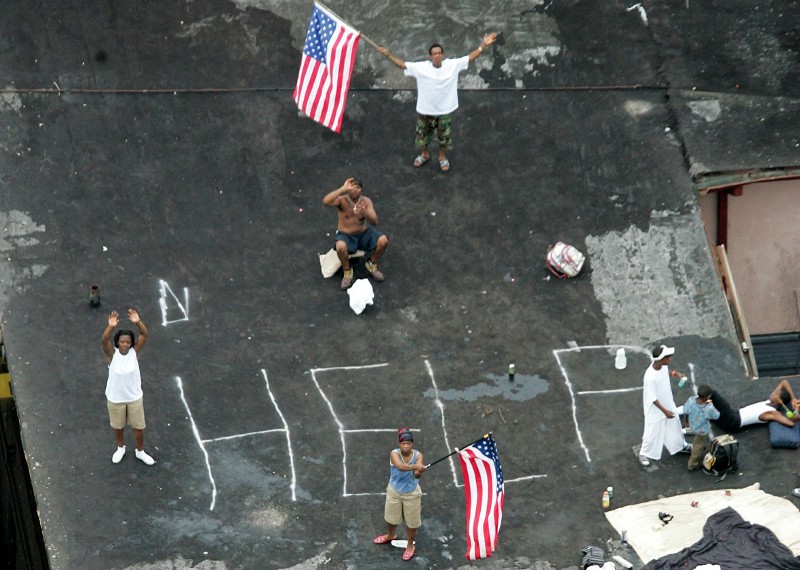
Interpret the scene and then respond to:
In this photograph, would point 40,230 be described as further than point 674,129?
No

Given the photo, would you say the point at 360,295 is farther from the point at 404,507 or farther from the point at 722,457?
the point at 722,457

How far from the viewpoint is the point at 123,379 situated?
58.6ft

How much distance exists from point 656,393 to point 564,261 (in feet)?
9.59

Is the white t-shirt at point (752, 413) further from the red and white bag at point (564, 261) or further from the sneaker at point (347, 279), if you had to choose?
the sneaker at point (347, 279)

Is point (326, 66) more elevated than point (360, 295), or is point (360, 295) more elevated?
point (326, 66)

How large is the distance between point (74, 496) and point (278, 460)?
226cm

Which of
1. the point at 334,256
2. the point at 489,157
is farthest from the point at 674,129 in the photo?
the point at 334,256

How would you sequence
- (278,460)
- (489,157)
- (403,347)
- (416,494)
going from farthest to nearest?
(489,157) → (403,347) → (278,460) → (416,494)

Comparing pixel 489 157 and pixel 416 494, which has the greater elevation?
pixel 489 157

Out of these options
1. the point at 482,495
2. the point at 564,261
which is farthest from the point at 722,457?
the point at 564,261

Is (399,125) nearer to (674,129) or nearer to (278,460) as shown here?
(674,129)

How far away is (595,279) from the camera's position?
20922 mm

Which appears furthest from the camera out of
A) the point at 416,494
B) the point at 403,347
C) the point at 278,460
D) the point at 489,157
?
the point at 489,157

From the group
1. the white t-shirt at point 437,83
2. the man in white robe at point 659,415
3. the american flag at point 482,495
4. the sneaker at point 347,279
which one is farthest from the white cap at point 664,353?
the white t-shirt at point 437,83
